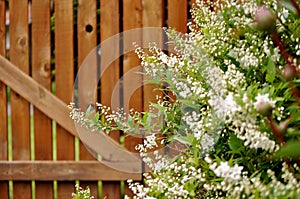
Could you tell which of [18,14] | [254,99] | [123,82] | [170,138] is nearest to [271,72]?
[254,99]

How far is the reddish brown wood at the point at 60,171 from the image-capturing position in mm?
3227

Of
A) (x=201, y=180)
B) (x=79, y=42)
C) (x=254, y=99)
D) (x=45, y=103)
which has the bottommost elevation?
(x=201, y=180)

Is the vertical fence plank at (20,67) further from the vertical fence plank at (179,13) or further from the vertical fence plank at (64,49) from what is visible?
the vertical fence plank at (179,13)

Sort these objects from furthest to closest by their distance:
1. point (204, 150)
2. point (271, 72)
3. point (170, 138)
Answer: point (170, 138), point (204, 150), point (271, 72)

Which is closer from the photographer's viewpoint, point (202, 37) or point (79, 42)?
point (202, 37)

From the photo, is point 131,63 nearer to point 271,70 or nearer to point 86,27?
point 86,27

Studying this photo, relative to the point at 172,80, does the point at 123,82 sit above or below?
above

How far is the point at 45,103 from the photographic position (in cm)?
326

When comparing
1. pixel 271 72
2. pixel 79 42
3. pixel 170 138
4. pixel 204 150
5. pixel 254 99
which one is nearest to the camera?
pixel 254 99

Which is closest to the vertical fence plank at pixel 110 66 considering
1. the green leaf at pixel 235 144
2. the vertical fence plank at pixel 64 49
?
the vertical fence plank at pixel 64 49

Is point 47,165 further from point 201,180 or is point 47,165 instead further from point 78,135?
point 201,180

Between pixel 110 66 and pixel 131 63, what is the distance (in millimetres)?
111

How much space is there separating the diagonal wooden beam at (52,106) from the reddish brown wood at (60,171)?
0.18ft

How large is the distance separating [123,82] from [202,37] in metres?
1.83
